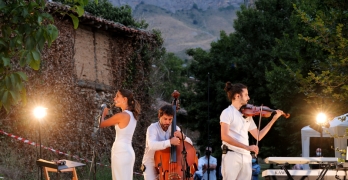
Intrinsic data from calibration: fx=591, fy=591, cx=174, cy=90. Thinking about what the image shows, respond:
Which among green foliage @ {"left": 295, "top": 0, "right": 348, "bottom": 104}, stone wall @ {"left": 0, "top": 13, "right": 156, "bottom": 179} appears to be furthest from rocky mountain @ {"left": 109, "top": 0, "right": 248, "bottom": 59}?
green foliage @ {"left": 295, "top": 0, "right": 348, "bottom": 104}

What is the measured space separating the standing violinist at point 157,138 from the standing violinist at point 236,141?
0.73 m

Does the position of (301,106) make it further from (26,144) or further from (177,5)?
(177,5)

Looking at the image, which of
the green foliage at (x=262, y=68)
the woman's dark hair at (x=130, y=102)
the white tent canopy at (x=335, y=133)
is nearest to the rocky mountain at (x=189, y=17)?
the green foliage at (x=262, y=68)

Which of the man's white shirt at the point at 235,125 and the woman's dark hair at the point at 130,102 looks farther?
the woman's dark hair at the point at 130,102

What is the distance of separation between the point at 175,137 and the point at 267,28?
27.7m

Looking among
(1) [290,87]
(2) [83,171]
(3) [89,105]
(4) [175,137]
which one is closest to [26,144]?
(2) [83,171]

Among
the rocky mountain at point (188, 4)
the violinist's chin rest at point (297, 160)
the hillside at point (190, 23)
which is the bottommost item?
the violinist's chin rest at point (297, 160)

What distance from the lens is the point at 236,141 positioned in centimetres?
770

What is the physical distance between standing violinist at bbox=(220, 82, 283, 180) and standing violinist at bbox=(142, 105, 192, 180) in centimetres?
73

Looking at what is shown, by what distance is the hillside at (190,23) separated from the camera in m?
135

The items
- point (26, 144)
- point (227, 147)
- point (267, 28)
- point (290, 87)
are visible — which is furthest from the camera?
point (267, 28)

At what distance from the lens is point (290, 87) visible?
27297 mm

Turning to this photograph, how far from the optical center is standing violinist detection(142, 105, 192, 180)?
8.23 meters

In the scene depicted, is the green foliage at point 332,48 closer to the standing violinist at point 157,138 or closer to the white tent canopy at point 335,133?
the white tent canopy at point 335,133
